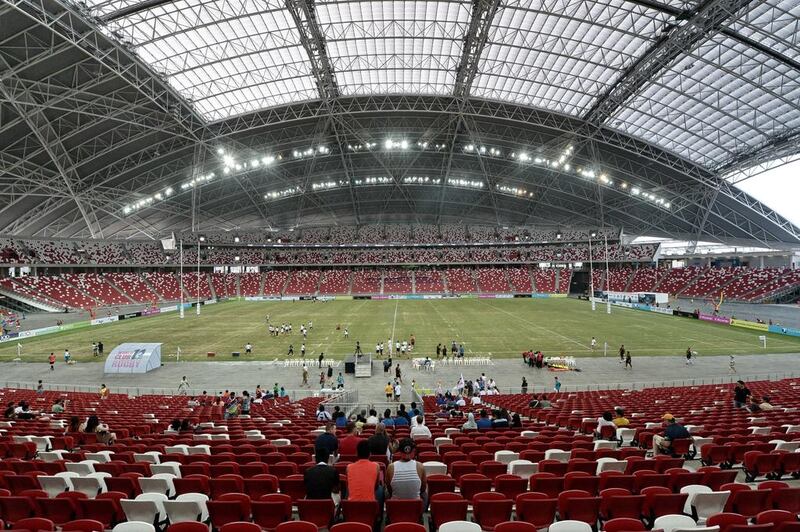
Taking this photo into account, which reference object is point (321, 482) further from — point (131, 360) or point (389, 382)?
point (131, 360)

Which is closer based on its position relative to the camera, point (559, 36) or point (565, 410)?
point (565, 410)

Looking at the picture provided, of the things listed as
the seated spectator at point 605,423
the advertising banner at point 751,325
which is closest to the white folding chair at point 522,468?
the seated spectator at point 605,423

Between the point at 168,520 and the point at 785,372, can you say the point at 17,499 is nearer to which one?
the point at 168,520

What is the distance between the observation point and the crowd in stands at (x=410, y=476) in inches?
202

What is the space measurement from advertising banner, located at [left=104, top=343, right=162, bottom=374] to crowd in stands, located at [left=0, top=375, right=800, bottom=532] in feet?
62.6

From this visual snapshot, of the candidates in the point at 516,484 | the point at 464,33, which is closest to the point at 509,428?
the point at 516,484

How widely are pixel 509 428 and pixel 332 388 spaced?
53.5ft

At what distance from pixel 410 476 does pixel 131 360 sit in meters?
32.6

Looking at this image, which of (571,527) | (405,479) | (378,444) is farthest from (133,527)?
(571,527)

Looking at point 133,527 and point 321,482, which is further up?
point 133,527

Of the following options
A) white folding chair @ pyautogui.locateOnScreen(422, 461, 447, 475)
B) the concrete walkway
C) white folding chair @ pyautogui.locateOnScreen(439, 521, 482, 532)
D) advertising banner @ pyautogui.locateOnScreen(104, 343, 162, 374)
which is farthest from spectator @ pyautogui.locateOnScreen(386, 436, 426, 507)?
advertising banner @ pyautogui.locateOnScreen(104, 343, 162, 374)

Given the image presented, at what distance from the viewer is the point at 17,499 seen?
5.11 meters

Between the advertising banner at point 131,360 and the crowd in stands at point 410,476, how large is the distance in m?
19.1

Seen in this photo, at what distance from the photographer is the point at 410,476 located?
5.65m
